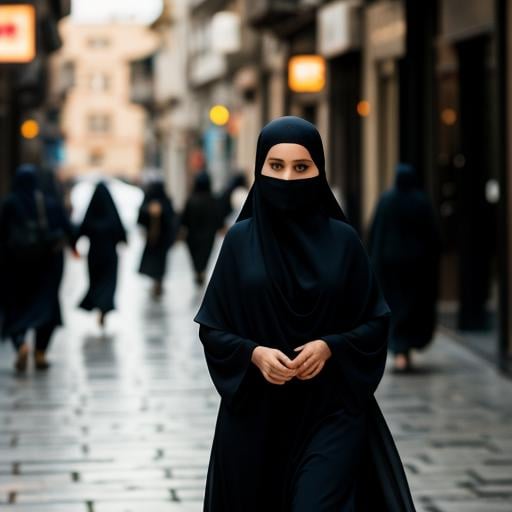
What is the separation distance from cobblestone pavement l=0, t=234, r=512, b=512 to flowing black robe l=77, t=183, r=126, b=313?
106cm

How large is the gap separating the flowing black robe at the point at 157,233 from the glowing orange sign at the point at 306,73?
12.3 ft

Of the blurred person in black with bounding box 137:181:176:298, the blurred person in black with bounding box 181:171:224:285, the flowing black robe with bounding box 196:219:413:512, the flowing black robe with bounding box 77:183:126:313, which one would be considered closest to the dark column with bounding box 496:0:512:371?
the flowing black robe with bounding box 77:183:126:313

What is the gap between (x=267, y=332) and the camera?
5039mm

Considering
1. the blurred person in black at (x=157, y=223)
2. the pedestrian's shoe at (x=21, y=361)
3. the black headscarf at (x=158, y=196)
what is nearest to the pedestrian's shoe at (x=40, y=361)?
the pedestrian's shoe at (x=21, y=361)

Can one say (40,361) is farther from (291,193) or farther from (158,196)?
(158,196)

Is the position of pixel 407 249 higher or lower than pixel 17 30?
lower

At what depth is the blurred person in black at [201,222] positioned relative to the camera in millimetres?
23750

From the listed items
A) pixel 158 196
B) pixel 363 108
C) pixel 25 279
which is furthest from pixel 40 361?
pixel 363 108

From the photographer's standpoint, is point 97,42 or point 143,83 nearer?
point 143,83

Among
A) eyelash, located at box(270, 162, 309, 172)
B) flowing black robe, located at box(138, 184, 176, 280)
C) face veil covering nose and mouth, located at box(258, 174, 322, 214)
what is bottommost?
flowing black robe, located at box(138, 184, 176, 280)

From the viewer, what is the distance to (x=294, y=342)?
5031 mm

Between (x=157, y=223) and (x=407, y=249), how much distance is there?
427 inches

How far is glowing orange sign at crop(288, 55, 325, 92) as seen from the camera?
26.4 metres

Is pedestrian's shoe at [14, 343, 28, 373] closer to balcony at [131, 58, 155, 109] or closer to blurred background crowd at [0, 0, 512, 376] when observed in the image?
blurred background crowd at [0, 0, 512, 376]
